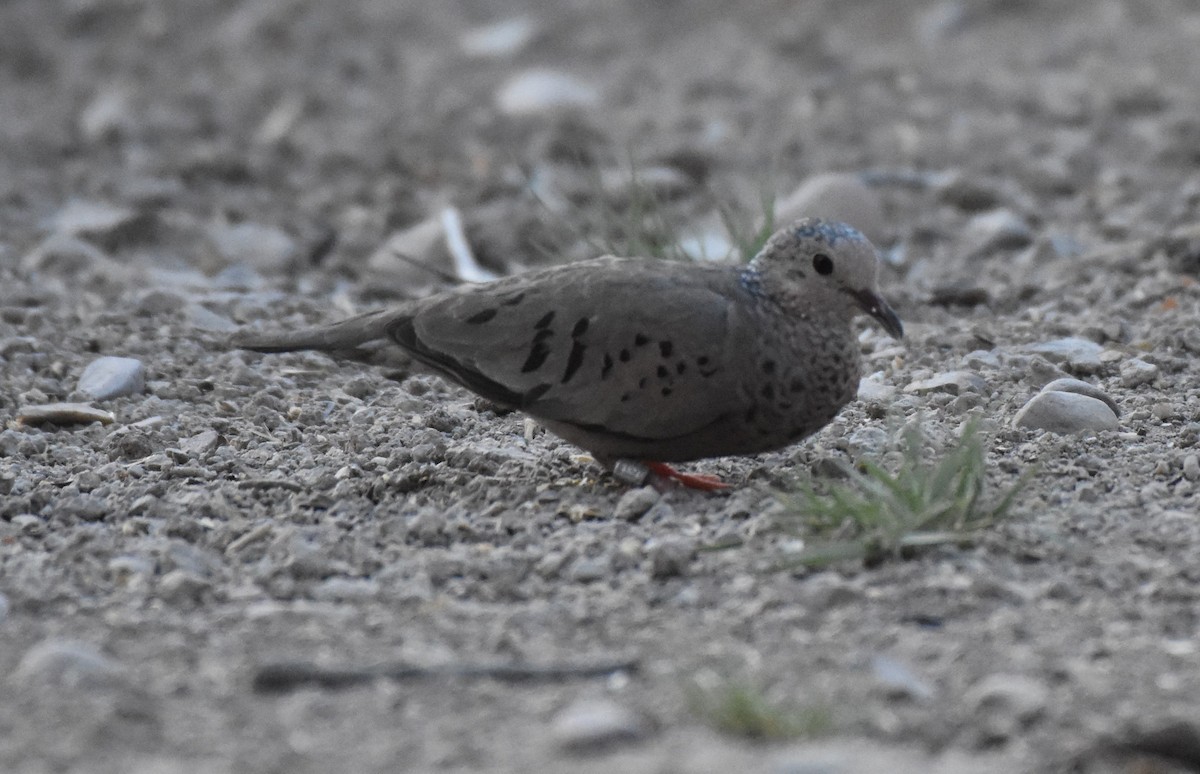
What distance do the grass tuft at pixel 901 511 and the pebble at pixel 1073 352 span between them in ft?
4.95

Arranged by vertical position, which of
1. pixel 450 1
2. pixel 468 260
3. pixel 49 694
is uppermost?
pixel 450 1

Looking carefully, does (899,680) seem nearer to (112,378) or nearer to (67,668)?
A: (67,668)

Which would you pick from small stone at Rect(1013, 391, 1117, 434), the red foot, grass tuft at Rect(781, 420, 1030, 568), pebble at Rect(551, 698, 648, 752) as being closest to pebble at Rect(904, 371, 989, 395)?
small stone at Rect(1013, 391, 1117, 434)

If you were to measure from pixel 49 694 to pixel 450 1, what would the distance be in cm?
1047

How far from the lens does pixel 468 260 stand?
7.32 meters

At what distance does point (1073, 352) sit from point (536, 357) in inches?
76.7

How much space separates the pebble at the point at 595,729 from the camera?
9.96 feet

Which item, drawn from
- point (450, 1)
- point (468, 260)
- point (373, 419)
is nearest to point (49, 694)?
point (373, 419)

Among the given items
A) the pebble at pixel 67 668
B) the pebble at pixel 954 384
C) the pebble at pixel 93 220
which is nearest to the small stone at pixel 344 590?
the pebble at pixel 67 668

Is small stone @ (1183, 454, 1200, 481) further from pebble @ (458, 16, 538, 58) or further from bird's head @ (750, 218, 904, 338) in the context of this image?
pebble @ (458, 16, 538, 58)

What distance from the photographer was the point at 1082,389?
5.17m

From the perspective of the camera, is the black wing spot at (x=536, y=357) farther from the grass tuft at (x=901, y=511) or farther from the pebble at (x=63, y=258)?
the pebble at (x=63, y=258)

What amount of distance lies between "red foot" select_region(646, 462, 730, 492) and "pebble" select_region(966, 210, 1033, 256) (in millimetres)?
2988

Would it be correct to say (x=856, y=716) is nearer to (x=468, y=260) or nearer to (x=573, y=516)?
(x=573, y=516)
